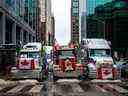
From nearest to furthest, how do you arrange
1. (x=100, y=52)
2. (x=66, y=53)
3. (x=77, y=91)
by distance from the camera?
(x=77, y=91)
(x=66, y=53)
(x=100, y=52)

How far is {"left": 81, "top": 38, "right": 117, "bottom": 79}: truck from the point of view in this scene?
3972 centimetres

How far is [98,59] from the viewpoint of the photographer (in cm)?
4228

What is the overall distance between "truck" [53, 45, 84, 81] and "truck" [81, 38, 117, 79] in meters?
1.04

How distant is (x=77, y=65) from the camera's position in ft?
134

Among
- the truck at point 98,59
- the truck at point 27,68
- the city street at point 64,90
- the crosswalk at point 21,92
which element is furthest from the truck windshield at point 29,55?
the crosswalk at point 21,92

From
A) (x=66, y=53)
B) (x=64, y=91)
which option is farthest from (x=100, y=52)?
(x=64, y=91)

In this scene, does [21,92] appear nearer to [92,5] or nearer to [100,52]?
[100,52]

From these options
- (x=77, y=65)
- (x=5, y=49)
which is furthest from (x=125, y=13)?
(x=77, y=65)

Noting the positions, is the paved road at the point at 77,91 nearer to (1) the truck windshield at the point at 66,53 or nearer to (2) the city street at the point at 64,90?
(2) the city street at the point at 64,90

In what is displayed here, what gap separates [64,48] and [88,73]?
11.7 ft

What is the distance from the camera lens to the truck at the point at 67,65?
40.5 m

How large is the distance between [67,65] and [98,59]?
3247mm

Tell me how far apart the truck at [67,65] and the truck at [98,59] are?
1.04m

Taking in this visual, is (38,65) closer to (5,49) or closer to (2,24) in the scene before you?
(5,49)
